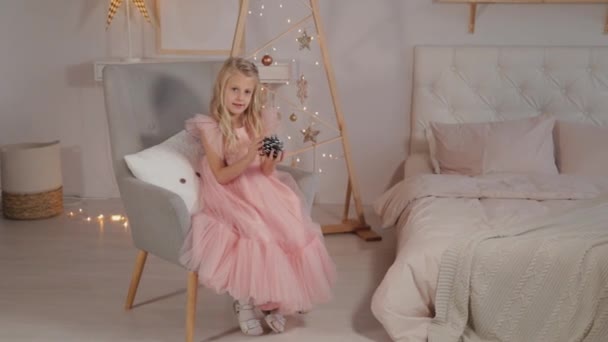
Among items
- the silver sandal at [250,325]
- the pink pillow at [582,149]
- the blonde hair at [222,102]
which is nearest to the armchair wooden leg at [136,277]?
the silver sandal at [250,325]

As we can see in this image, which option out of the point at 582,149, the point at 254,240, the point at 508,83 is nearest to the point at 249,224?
the point at 254,240

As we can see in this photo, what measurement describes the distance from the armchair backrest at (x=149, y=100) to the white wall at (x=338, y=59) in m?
1.24

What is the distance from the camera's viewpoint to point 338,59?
4172 millimetres

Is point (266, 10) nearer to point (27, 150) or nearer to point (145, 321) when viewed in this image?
point (27, 150)

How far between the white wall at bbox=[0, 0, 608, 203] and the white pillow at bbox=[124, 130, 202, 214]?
1541 mm

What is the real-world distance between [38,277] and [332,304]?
4.22 feet

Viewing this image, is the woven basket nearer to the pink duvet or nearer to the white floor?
the white floor

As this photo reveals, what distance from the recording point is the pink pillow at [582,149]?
140 inches

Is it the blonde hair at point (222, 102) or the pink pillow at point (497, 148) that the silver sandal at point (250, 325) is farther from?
the pink pillow at point (497, 148)

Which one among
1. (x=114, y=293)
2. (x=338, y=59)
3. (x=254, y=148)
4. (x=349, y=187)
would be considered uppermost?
A: (x=338, y=59)

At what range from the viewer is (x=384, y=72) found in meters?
4.16

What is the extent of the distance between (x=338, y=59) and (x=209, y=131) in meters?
1.61

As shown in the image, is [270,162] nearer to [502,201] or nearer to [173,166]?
[173,166]

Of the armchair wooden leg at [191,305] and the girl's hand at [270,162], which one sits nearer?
A: the armchair wooden leg at [191,305]
